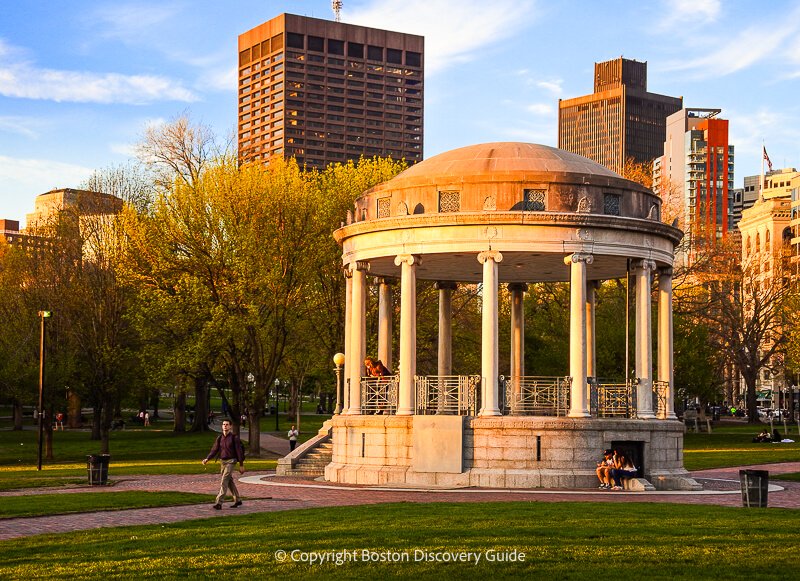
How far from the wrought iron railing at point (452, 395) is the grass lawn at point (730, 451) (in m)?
12.9

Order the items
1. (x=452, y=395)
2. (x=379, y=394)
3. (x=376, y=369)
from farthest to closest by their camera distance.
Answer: (x=376, y=369), (x=379, y=394), (x=452, y=395)

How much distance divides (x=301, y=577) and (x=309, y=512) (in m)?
8.21

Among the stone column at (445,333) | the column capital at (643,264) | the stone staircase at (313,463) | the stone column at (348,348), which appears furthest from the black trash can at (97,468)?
the column capital at (643,264)

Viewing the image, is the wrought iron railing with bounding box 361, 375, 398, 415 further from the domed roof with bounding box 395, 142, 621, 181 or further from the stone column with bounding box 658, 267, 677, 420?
the stone column with bounding box 658, 267, 677, 420

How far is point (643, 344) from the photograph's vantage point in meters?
35.9

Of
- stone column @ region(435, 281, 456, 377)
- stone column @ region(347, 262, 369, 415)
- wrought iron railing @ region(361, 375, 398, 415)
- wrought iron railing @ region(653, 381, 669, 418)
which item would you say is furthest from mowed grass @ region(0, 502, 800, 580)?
stone column @ region(435, 281, 456, 377)

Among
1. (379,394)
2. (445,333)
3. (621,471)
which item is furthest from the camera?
(445,333)

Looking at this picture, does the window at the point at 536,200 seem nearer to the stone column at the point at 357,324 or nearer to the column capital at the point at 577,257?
the column capital at the point at 577,257

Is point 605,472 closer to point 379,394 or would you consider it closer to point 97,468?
point 379,394

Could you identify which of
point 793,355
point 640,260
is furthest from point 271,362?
point 793,355

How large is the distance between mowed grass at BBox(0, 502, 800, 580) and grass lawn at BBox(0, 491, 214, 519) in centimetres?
460

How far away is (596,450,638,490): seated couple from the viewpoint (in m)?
32.1

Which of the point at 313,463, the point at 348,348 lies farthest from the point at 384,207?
the point at 313,463

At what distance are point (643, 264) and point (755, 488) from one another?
11.9 meters
